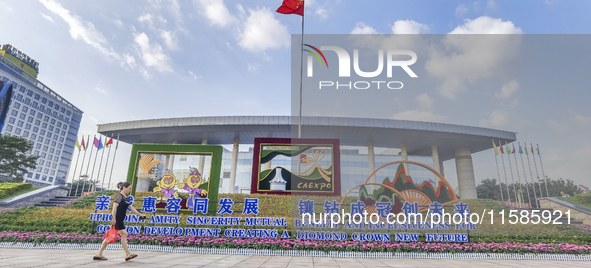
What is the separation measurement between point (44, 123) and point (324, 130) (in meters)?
78.5

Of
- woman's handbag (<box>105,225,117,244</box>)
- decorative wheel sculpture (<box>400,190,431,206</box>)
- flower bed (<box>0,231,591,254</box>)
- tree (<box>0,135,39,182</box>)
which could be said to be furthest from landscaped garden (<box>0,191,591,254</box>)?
tree (<box>0,135,39,182</box>)

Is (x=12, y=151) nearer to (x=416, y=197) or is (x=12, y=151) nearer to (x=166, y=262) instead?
(x=166, y=262)

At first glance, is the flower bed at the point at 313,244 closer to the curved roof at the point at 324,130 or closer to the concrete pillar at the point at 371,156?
the curved roof at the point at 324,130

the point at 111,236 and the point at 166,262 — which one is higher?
the point at 111,236

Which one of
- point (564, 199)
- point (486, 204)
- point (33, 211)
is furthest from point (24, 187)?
point (564, 199)

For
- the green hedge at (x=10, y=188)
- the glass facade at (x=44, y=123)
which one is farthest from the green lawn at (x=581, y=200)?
the glass facade at (x=44, y=123)

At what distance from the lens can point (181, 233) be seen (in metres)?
8.80

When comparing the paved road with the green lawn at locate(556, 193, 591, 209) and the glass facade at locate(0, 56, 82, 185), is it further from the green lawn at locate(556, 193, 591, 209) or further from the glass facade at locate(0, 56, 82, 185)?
the glass facade at locate(0, 56, 82, 185)

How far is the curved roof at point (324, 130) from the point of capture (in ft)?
76.4

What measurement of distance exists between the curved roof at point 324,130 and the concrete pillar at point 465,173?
3.15 feet

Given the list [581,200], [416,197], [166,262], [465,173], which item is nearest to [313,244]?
[166,262]

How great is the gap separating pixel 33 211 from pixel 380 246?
14606 millimetres

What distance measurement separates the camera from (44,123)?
68312 mm

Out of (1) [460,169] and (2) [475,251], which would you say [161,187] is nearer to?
(2) [475,251]
